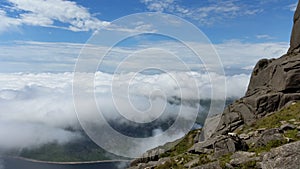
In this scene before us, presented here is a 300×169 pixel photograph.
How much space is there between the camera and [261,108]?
57.1m

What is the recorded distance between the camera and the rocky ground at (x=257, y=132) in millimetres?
24319

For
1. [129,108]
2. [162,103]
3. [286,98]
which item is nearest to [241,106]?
[286,98]

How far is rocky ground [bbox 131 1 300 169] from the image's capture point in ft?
79.8

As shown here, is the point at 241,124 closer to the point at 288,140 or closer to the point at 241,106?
the point at 241,106

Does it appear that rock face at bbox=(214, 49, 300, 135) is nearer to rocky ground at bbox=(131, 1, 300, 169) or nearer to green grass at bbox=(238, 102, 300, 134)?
rocky ground at bbox=(131, 1, 300, 169)

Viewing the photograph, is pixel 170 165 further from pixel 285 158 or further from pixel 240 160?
pixel 285 158

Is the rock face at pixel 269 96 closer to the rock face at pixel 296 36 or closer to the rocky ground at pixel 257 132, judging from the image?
the rocky ground at pixel 257 132

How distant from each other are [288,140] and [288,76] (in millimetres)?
33584

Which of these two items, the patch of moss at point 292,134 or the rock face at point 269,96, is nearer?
the patch of moss at point 292,134

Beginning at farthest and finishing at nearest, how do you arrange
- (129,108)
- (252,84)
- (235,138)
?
(252,84)
(129,108)
(235,138)

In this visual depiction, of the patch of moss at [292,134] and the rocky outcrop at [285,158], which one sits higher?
the rocky outcrop at [285,158]

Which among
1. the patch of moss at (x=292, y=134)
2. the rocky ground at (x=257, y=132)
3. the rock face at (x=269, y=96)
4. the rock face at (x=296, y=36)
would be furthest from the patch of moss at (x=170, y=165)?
the rock face at (x=296, y=36)

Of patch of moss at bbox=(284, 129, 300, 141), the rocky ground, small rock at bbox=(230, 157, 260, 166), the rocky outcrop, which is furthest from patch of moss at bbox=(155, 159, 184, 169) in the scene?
the rocky outcrop

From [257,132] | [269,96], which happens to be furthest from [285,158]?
[269,96]
